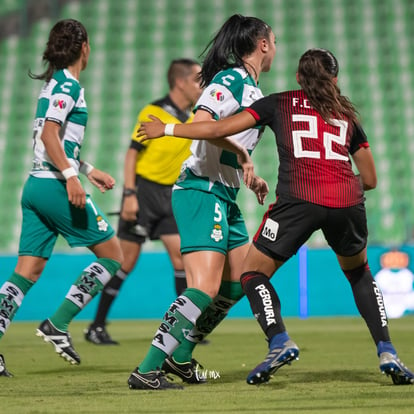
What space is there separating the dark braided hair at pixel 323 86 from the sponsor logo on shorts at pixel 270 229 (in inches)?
19.7

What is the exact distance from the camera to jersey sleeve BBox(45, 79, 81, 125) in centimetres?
464

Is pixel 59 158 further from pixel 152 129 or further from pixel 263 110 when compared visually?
pixel 263 110

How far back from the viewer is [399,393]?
370 centimetres

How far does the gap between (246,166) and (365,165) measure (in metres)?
0.55

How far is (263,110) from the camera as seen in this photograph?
155 inches

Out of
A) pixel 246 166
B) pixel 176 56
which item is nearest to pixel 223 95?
pixel 246 166

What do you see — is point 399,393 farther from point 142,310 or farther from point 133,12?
point 133,12

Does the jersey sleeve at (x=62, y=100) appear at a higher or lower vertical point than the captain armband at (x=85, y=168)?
higher

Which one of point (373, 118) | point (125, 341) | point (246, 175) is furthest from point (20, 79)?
point (246, 175)

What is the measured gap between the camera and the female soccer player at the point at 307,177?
153 inches

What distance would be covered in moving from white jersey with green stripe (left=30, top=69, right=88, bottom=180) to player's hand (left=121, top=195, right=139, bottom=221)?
2073 millimetres

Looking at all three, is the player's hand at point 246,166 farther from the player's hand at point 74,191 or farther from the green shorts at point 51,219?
the green shorts at point 51,219

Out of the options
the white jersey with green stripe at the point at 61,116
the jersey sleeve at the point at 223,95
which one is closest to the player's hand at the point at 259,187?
the jersey sleeve at the point at 223,95

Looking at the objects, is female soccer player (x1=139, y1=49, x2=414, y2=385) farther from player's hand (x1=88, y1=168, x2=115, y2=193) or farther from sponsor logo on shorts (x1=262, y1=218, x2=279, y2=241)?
player's hand (x1=88, y1=168, x2=115, y2=193)
